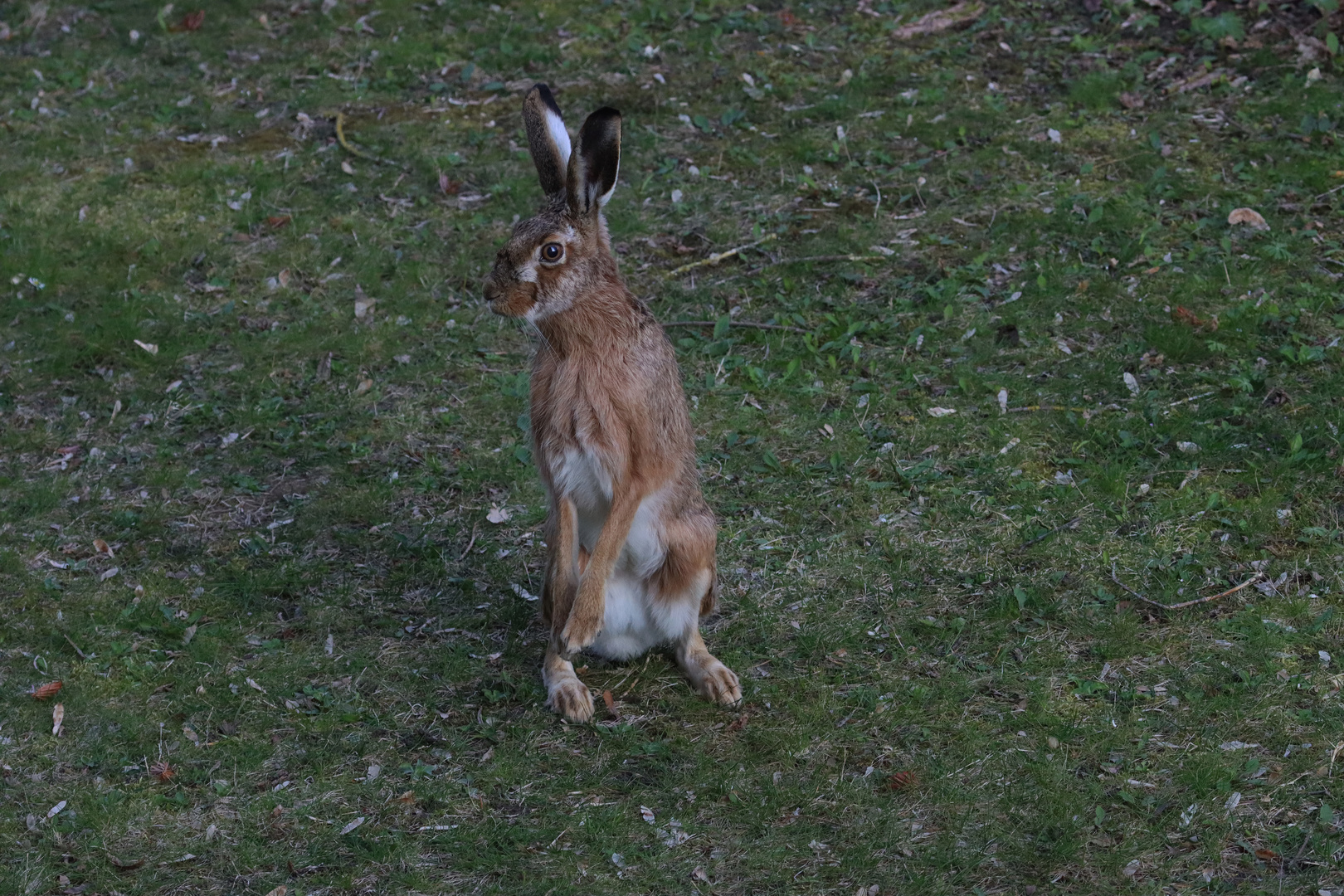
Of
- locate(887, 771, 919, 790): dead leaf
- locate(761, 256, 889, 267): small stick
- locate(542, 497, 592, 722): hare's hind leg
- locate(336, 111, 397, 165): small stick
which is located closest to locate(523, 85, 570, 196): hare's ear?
locate(542, 497, 592, 722): hare's hind leg

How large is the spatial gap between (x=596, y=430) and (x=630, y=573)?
689 mm

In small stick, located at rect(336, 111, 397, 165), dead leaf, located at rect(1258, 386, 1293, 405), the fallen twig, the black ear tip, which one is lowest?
the fallen twig

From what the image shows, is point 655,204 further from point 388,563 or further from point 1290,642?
point 1290,642

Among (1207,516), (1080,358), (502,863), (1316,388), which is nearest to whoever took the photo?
(502,863)

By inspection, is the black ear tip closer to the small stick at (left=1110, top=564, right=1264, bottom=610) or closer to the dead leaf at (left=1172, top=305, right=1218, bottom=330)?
the small stick at (left=1110, top=564, right=1264, bottom=610)

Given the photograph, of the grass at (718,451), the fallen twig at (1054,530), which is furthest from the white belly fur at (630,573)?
the fallen twig at (1054,530)

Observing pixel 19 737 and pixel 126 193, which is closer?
pixel 19 737

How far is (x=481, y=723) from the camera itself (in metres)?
5.35

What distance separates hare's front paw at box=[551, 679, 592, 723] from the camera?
17.5 feet

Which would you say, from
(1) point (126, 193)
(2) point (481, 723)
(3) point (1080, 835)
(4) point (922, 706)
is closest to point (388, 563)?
(2) point (481, 723)

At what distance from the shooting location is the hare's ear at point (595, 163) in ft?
15.9

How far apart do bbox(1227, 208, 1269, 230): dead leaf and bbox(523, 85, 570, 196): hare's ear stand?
4889 mm

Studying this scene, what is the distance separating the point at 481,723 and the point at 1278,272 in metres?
5.37

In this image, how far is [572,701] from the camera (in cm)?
535
